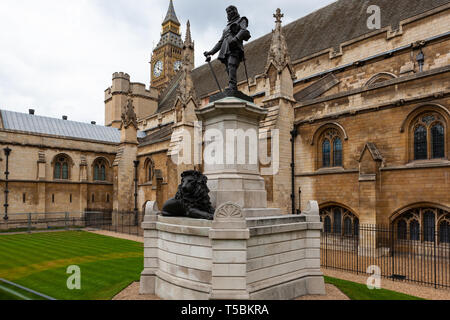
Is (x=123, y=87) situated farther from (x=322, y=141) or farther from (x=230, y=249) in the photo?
(x=230, y=249)

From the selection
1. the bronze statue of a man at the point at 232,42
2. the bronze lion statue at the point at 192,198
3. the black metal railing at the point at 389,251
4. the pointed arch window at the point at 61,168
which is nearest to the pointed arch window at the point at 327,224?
the black metal railing at the point at 389,251

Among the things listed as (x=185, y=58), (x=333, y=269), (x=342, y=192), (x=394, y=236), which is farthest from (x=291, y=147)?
(x=185, y=58)

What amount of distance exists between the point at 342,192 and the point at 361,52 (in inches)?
398

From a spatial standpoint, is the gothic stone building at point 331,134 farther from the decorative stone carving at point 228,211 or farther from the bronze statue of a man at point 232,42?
the decorative stone carving at point 228,211

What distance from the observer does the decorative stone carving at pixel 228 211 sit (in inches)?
249

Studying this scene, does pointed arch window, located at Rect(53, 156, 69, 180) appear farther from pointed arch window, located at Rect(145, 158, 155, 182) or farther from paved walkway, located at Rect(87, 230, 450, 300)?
paved walkway, located at Rect(87, 230, 450, 300)

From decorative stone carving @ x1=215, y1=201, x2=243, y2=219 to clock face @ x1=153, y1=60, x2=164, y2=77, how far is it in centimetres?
6637

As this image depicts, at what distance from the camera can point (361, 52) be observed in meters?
20.6

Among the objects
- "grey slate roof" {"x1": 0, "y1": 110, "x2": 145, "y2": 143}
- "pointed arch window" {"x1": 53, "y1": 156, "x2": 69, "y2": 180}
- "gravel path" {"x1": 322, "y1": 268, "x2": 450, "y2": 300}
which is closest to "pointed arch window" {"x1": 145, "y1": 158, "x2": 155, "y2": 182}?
"grey slate roof" {"x1": 0, "y1": 110, "x2": 145, "y2": 143}

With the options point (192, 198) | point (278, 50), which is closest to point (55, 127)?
point (278, 50)

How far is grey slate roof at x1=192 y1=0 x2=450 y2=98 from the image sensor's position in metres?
20.8

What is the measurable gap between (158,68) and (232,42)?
64.7 meters

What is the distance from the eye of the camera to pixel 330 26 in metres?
25.5

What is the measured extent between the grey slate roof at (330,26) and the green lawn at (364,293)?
17200 mm
